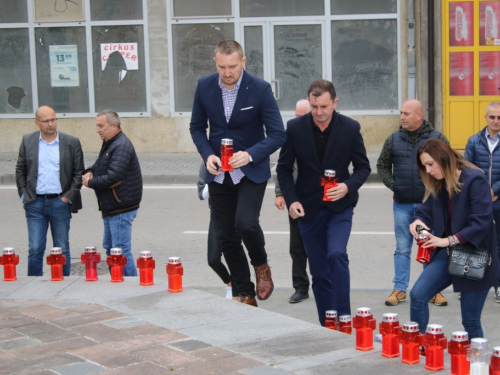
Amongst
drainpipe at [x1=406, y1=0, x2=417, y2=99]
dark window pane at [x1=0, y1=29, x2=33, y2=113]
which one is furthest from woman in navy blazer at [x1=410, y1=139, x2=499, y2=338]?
dark window pane at [x1=0, y1=29, x2=33, y2=113]

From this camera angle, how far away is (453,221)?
597 cm

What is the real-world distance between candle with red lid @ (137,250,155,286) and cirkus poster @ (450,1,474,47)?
13.3m

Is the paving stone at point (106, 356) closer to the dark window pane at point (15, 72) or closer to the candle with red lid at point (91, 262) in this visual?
the candle with red lid at point (91, 262)

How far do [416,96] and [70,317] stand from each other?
1412 centimetres

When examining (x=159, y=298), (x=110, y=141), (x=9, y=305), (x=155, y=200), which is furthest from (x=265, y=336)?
(x=155, y=200)

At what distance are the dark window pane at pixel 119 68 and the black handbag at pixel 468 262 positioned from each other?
14.8 metres

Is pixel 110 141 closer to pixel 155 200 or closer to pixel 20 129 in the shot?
pixel 155 200

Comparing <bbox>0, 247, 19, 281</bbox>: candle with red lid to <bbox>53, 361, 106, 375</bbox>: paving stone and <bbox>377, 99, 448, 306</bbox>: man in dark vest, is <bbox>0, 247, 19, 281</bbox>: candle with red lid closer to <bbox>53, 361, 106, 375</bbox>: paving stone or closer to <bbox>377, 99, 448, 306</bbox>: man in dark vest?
<bbox>53, 361, 106, 375</bbox>: paving stone

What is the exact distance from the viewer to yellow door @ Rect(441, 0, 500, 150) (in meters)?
18.7

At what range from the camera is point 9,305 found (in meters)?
6.68

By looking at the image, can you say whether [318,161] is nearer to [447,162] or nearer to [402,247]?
[447,162]

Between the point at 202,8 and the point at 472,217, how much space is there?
1460 centimetres

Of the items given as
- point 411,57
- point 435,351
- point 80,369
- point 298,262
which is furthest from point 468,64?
point 80,369

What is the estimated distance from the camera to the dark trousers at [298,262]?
8594 millimetres
